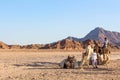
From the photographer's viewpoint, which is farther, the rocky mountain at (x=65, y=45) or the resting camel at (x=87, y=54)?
the rocky mountain at (x=65, y=45)

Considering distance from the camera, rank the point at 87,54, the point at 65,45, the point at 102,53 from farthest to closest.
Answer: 1. the point at 65,45
2. the point at 102,53
3. the point at 87,54

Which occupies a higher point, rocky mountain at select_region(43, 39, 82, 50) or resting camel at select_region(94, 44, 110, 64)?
rocky mountain at select_region(43, 39, 82, 50)

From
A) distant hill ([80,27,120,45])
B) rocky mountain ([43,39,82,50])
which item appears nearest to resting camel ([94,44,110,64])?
rocky mountain ([43,39,82,50])

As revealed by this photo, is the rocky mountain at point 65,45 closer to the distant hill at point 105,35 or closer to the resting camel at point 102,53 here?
the resting camel at point 102,53

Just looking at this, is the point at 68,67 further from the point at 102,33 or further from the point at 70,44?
the point at 102,33

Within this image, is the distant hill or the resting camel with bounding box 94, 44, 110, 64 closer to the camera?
the resting camel with bounding box 94, 44, 110, 64

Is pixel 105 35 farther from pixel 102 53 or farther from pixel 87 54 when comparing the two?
pixel 87 54

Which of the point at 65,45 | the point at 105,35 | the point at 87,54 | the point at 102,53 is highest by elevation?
the point at 105,35

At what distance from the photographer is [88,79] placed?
1941cm

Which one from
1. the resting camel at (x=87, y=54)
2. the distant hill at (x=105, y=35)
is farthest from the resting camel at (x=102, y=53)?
the distant hill at (x=105, y=35)

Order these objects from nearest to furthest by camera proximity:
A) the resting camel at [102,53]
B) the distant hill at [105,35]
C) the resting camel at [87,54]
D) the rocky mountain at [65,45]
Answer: the resting camel at [87,54] → the resting camel at [102,53] → the rocky mountain at [65,45] → the distant hill at [105,35]

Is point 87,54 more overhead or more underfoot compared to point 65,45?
more underfoot

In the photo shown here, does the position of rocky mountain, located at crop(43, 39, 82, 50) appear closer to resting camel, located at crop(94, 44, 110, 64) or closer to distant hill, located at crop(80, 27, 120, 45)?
resting camel, located at crop(94, 44, 110, 64)

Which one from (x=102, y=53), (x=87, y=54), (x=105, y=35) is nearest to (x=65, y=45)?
A: (x=102, y=53)
